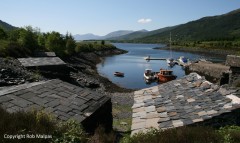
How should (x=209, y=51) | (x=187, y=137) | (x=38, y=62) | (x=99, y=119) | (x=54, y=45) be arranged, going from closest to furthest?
1. (x=187, y=137)
2. (x=99, y=119)
3. (x=38, y=62)
4. (x=54, y=45)
5. (x=209, y=51)

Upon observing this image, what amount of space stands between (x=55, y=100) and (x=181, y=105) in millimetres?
5922

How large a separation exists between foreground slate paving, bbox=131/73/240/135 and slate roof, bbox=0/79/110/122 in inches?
90.3

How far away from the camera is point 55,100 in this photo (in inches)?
536

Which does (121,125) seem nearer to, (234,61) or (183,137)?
(234,61)

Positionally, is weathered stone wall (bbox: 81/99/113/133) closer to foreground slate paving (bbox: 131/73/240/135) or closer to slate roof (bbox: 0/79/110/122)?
slate roof (bbox: 0/79/110/122)

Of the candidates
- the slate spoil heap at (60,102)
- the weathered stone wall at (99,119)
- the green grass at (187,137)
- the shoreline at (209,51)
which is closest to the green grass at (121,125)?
the weathered stone wall at (99,119)

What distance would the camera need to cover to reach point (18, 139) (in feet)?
25.7

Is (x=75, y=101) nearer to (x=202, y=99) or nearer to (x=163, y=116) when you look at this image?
(x=163, y=116)

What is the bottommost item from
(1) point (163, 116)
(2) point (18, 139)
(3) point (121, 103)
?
(3) point (121, 103)

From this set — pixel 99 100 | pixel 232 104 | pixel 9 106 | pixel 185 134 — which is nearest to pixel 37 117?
pixel 9 106

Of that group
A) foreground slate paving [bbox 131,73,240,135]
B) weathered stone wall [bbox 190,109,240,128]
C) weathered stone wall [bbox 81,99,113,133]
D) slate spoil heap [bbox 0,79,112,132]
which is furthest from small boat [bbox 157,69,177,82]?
A: weathered stone wall [bbox 190,109,240,128]

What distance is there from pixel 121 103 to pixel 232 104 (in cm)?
2474

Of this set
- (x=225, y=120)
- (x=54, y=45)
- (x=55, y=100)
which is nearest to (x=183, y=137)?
(x=225, y=120)

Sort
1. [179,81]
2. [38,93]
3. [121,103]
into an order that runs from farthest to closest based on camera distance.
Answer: [121,103] < [179,81] < [38,93]
